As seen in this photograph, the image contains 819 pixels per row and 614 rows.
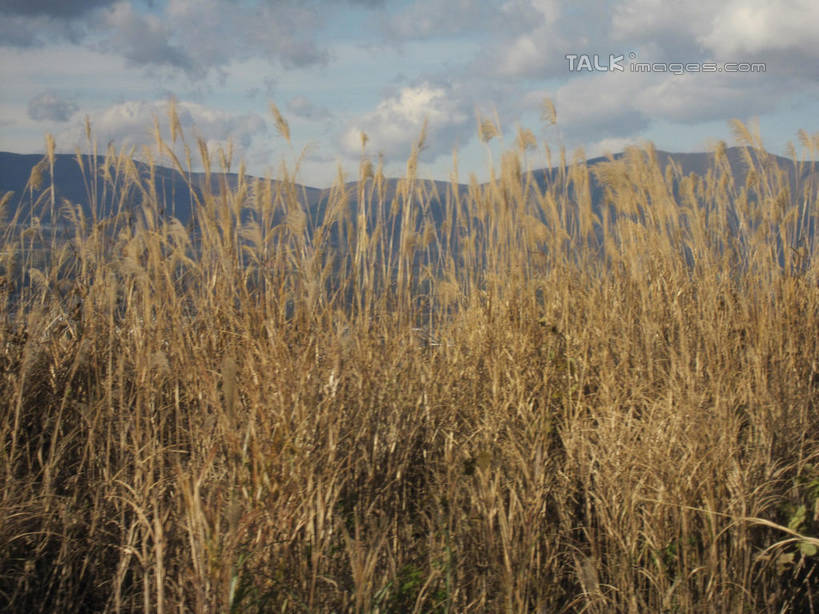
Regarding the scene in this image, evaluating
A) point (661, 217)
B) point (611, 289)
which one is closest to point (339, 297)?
point (611, 289)

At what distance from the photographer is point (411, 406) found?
274cm

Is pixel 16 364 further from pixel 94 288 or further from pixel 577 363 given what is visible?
pixel 577 363

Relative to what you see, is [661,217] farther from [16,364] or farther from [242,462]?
[16,364]

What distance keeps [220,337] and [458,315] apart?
1.40 metres

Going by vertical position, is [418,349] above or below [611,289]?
below

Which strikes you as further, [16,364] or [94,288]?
[94,288]

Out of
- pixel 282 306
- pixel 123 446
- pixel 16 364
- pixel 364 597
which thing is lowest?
pixel 364 597

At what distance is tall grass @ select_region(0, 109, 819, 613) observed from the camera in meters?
2.00

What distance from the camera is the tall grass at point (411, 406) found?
2.00 m

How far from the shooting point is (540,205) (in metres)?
4.05

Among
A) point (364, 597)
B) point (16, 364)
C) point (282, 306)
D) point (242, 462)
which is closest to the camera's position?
point (364, 597)

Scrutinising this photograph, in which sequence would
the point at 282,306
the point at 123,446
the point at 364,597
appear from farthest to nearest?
the point at 282,306, the point at 123,446, the point at 364,597

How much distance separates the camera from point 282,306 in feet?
8.48

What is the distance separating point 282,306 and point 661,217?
2453 millimetres
